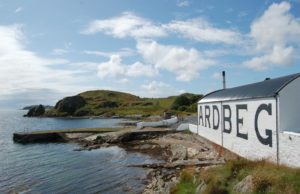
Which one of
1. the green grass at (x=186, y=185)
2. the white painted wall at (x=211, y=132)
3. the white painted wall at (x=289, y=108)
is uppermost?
the white painted wall at (x=289, y=108)

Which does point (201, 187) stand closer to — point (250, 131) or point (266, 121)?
point (266, 121)

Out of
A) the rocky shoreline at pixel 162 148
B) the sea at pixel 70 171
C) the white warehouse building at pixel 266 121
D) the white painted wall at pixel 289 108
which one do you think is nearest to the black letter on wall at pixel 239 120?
the white warehouse building at pixel 266 121

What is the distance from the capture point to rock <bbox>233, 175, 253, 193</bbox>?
17141mm

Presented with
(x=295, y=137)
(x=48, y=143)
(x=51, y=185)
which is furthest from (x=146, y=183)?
(x=48, y=143)

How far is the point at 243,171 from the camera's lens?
63.9ft

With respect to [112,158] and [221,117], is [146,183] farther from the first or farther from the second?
[112,158]

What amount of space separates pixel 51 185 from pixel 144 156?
1415 cm

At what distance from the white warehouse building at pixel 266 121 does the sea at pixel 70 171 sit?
27.3 ft

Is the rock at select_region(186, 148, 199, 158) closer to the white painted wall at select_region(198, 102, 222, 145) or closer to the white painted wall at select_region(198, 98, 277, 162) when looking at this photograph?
the white painted wall at select_region(198, 102, 222, 145)

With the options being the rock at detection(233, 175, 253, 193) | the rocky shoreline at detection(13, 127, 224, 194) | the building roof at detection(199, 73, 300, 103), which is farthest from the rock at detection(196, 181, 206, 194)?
the building roof at detection(199, 73, 300, 103)

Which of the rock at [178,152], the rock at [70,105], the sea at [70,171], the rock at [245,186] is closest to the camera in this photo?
the rock at [245,186]

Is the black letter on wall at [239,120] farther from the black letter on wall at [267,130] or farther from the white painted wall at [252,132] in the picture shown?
the black letter on wall at [267,130]

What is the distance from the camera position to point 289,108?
22969mm

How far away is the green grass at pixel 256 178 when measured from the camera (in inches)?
640
